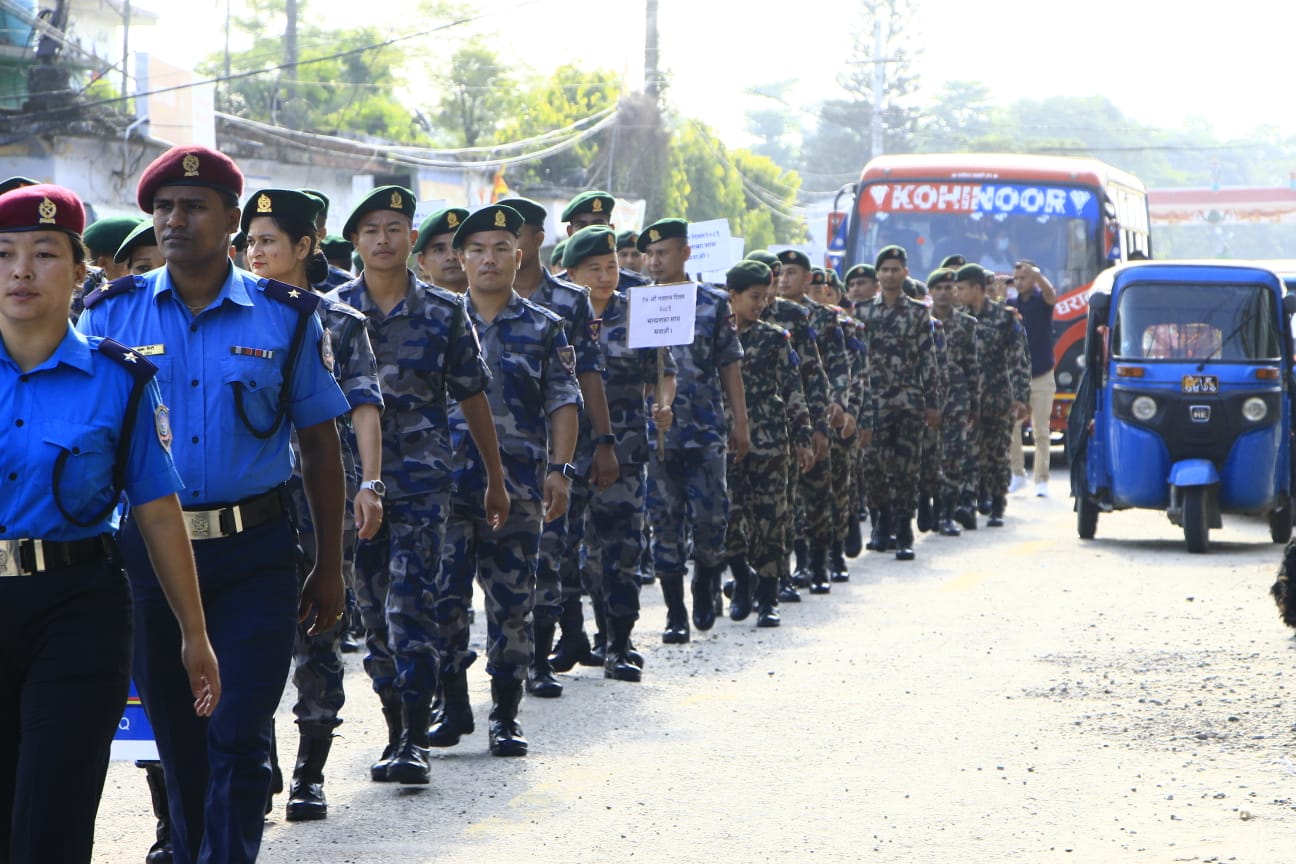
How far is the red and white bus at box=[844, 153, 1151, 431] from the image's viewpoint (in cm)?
2177

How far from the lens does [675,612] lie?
986cm

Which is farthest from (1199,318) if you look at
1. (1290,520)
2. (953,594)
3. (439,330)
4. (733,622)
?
(439,330)

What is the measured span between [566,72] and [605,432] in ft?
158

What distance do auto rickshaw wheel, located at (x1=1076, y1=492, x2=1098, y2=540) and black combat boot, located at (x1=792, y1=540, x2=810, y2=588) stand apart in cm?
342

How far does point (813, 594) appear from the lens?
11953mm

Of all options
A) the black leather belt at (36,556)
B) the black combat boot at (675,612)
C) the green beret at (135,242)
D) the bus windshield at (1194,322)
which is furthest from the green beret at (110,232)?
the bus windshield at (1194,322)

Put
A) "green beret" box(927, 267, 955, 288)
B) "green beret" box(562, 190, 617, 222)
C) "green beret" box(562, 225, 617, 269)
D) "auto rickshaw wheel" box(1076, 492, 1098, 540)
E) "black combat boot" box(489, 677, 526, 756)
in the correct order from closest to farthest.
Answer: "black combat boot" box(489, 677, 526, 756)
"green beret" box(562, 225, 617, 269)
"green beret" box(562, 190, 617, 222)
"auto rickshaw wheel" box(1076, 492, 1098, 540)
"green beret" box(927, 267, 955, 288)

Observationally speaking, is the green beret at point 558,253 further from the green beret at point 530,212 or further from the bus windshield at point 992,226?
the bus windshield at point 992,226

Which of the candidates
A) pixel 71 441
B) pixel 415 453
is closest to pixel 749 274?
pixel 415 453

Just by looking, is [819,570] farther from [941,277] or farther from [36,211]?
[36,211]

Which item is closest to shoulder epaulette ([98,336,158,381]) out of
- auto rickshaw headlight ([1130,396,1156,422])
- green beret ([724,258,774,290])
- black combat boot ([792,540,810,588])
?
green beret ([724,258,774,290])

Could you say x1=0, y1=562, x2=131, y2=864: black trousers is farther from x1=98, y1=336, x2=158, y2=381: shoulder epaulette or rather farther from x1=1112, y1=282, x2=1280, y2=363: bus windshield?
x1=1112, y1=282, x2=1280, y2=363: bus windshield

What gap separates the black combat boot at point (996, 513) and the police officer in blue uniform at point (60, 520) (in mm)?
12907

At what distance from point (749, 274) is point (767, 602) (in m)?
1.75
